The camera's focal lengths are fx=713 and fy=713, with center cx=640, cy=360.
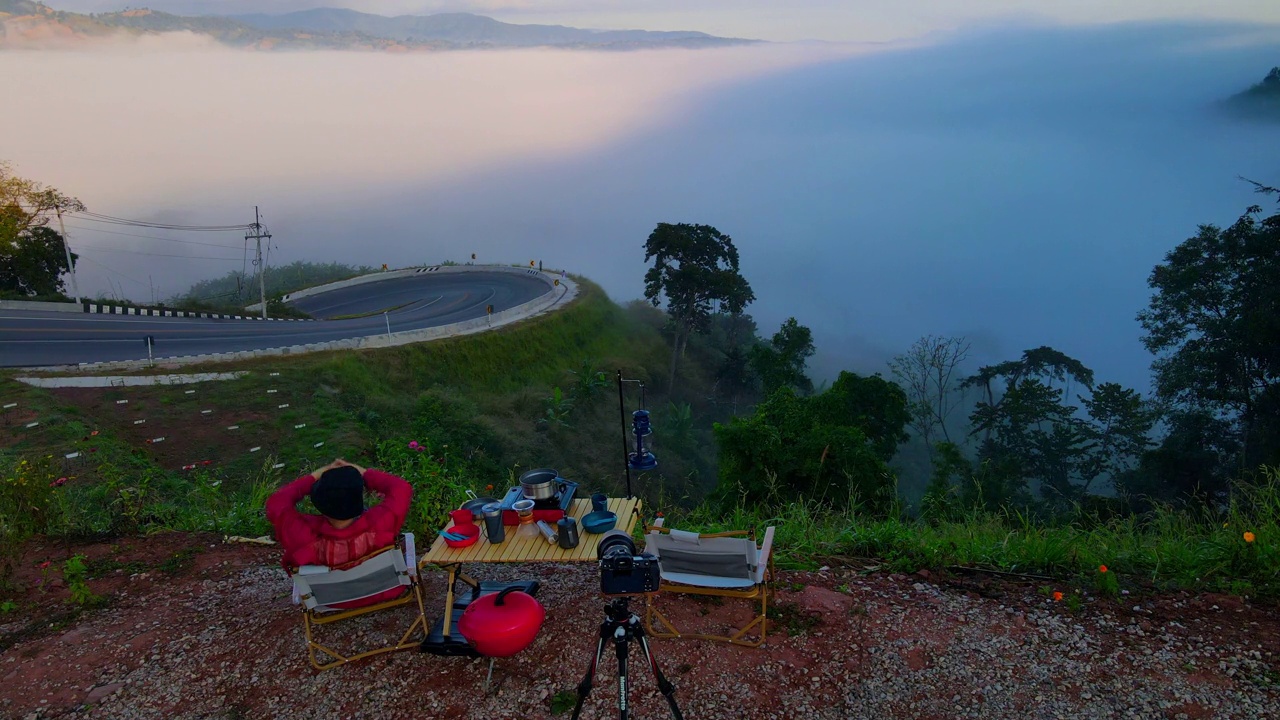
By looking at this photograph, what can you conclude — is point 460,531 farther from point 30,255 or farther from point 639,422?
point 30,255

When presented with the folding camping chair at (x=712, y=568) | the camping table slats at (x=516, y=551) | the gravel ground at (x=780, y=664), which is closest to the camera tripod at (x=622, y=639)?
the gravel ground at (x=780, y=664)

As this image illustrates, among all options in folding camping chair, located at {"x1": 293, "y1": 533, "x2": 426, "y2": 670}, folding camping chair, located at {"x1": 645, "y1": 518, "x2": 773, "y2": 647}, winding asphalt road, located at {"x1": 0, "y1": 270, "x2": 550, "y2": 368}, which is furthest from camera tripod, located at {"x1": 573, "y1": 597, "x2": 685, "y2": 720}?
winding asphalt road, located at {"x1": 0, "y1": 270, "x2": 550, "y2": 368}

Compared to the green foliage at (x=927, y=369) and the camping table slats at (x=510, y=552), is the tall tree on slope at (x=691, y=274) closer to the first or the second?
the green foliage at (x=927, y=369)

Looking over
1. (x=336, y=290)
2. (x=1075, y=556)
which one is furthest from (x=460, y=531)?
(x=336, y=290)

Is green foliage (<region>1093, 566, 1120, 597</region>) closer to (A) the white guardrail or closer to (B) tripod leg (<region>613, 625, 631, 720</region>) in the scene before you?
(B) tripod leg (<region>613, 625, 631, 720</region>)

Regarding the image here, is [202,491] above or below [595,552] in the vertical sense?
below

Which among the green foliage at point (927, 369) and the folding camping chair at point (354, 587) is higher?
the folding camping chair at point (354, 587)
